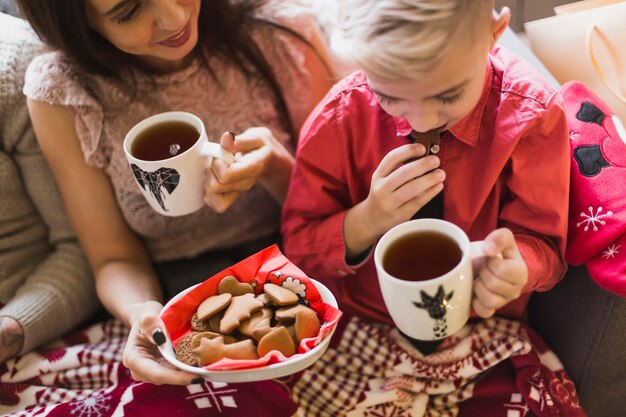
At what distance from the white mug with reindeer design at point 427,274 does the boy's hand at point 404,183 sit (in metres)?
0.07

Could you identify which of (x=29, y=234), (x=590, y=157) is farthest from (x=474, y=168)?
(x=29, y=234)

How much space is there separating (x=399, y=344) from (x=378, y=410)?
0.12m

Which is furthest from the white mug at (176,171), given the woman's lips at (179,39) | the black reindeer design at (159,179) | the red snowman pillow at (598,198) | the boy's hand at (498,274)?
the red snowman pillow at (598,198)

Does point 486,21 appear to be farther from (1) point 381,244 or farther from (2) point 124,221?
(2) point 124,221

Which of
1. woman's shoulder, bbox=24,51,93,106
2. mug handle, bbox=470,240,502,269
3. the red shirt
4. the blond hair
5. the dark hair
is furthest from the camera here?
woman's shoulder, bbox=24,51,93,106

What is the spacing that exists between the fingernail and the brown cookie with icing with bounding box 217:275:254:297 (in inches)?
4.2

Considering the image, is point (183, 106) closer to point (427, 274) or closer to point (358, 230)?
point (358, 230)

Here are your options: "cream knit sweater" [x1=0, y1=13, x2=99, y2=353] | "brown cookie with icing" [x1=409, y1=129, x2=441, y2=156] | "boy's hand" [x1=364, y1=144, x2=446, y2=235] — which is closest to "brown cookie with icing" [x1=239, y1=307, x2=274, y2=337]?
"boy's hand" [x1=364, y1=144, x2=446, y2=235]

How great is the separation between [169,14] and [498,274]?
0.64 m

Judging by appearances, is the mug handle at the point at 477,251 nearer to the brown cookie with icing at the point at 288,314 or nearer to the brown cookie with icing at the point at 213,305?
the brown cookie with icing at the point at 288,314

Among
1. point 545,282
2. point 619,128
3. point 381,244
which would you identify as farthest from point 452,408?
point 619,128

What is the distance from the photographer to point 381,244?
90cm

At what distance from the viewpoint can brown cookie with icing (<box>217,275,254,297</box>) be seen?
→ 1.04 metres

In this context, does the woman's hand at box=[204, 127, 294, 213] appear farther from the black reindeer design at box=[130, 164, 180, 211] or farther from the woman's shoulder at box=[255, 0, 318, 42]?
the woman's shoulder at box=[255, 0, 318, 42]
